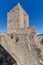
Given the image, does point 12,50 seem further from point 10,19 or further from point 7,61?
point 10,19

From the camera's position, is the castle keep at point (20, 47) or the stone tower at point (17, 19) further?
the stone tower at point (17, 19)

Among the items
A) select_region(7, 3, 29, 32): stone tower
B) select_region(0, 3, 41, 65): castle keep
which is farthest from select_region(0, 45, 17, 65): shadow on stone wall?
select_region(7, 3, 29, 32): stone tower

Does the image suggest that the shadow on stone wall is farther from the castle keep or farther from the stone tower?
the stone tower

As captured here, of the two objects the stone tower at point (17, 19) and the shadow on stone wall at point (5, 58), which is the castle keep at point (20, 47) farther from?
the stone tower at point (17, 19)

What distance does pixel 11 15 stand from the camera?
Answer: 1498 cm

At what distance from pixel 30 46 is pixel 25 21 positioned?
333 cm

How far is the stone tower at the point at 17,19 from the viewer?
47.5 ft

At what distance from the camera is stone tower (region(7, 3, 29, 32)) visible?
47.5ft

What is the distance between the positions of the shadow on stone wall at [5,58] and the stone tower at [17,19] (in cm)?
243

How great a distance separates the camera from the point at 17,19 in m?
14.5

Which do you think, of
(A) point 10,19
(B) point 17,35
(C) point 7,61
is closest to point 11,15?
(A) point 10,19

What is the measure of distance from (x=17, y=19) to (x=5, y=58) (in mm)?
4008

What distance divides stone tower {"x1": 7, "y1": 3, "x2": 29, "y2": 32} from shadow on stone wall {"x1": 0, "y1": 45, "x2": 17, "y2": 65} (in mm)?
2426

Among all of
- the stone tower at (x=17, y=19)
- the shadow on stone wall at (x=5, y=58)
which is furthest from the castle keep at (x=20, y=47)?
A: the stone tower at (x=17, y=19)
